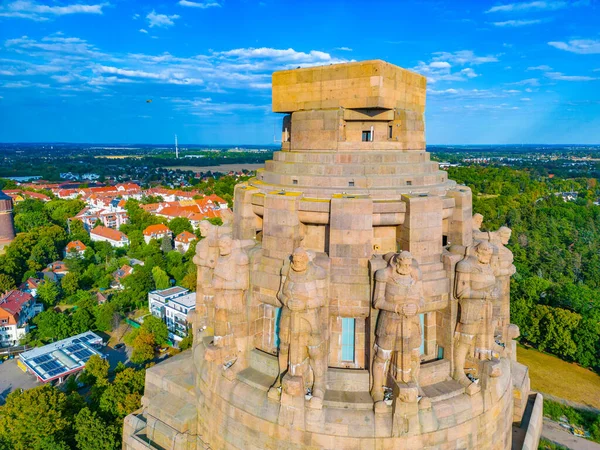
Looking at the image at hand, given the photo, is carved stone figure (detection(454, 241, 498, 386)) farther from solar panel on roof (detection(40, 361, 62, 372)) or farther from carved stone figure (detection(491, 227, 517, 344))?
solar panel on roof (detection(40, 361, 62, 372))

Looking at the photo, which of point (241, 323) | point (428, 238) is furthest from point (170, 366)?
point (428, 238)

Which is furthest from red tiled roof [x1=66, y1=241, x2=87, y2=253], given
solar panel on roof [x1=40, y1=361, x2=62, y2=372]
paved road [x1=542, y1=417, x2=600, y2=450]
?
paved road [x1=542, y1=417, x2=600, y2=450]

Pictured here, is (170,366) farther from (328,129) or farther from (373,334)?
(328,129)

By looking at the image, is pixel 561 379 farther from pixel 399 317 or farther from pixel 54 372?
pixel 54 372

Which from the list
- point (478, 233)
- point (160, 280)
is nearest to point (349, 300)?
point (478, 233)

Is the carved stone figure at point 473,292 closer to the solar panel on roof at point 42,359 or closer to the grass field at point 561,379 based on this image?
the grass field at point 561,379

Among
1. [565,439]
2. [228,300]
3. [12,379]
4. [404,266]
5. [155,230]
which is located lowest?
→ [12,379]
